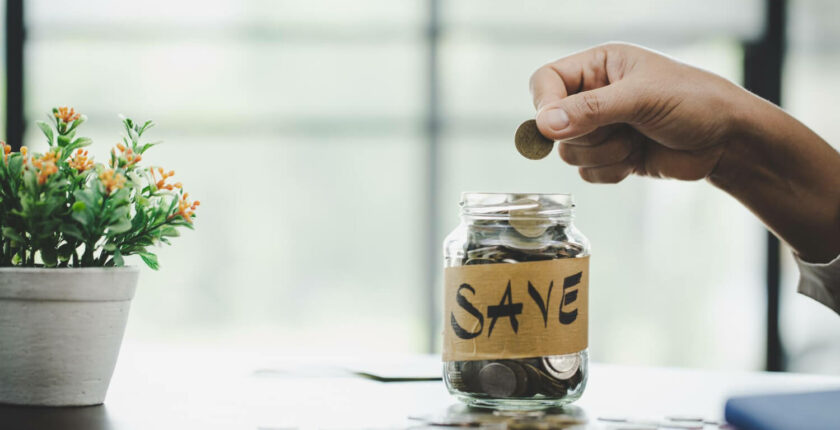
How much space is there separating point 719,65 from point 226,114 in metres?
2.26

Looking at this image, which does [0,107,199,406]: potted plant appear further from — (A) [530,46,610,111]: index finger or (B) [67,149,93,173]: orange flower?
(A) [530,46,610,111]: index finger

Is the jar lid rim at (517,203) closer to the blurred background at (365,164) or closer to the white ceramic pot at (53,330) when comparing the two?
the white ceramic pot at (53,330)

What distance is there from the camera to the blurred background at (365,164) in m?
3.82

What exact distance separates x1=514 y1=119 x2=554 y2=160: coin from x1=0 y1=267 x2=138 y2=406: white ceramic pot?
46 centimetres

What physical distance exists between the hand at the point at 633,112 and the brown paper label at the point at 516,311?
275 mm

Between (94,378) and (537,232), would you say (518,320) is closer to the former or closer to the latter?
(537,232)

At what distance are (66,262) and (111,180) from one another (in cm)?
12

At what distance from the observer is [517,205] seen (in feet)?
2.57

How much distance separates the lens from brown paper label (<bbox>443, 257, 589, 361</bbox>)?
0.75 meters

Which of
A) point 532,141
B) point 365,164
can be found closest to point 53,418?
point 532,141

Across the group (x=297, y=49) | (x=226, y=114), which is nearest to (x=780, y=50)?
(x=297, y=49)

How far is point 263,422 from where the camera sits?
0.74 meters

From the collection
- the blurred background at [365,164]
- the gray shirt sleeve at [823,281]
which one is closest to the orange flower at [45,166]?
the gray shirt sleeve at [823,281]

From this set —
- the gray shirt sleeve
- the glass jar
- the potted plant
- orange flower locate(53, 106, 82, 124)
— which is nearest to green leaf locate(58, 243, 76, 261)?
the potted plant
